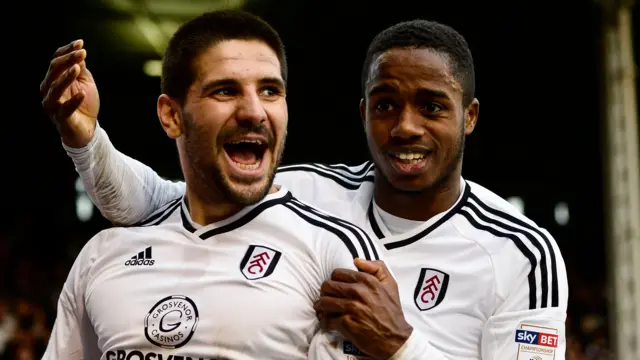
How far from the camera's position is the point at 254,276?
1770 millimetres

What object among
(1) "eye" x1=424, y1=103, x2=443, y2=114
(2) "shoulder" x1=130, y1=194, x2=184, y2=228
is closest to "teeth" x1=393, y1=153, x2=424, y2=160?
(1) "eye" x1=424, y1=103, x2=443, y2=114

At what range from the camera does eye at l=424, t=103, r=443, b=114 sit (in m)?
2.06

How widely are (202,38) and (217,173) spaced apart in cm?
30

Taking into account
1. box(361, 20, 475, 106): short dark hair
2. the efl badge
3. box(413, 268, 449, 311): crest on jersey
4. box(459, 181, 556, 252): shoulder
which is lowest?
the efl badge

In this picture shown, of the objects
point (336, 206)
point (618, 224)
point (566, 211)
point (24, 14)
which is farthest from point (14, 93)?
point (566, 211)

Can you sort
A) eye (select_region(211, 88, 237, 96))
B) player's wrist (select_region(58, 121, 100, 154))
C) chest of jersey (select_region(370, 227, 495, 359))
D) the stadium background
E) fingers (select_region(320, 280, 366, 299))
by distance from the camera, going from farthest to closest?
the stadium background < chest of jersey (select_region(370, 227, 495, 359)) < player's wrist (select_region(58, 121, 100, 154)) < eye (select_region(211, 88, 237, 96)) < fingers (select_region(320, 280, 366, 299))

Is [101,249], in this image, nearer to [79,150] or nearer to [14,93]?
[79,150]

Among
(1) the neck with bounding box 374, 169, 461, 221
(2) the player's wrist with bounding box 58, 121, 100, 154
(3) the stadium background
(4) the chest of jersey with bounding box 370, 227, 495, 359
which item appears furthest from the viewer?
(3) the stadium background

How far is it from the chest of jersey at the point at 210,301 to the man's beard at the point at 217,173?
0.30ft

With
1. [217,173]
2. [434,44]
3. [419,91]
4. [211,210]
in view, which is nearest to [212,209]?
[211,210]

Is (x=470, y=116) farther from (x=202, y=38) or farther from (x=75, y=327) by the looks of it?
(x=75, y=327)

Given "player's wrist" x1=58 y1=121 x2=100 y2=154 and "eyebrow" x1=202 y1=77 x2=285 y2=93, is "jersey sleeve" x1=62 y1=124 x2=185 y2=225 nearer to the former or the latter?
"player's wrist" x1=58 y1=121 x2=100 y2=154

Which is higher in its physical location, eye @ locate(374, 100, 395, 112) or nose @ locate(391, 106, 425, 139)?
eye @ locate(374, 100, 395, 112)

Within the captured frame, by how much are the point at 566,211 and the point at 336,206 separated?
44.4 ft
